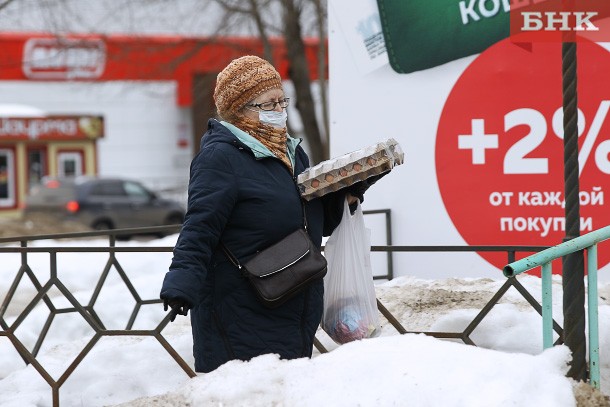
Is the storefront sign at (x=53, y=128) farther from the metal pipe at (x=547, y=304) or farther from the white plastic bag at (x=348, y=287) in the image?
the metal pipe at (x=547, y=304)

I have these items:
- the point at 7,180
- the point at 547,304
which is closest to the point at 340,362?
the point at 547,304

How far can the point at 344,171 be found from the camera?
3879mm

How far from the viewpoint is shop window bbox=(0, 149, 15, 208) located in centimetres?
3153

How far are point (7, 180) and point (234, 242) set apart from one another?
2909 centimetres

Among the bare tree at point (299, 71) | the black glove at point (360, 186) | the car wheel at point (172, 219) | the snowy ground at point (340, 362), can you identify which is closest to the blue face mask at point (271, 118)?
the black glove at point (360, 186)

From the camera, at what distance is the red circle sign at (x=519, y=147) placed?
6469 mm

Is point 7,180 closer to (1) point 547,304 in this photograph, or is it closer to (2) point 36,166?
(2) point 36,166

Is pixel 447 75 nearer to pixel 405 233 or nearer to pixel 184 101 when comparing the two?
pixel 405 233

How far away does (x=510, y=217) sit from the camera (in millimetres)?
6621

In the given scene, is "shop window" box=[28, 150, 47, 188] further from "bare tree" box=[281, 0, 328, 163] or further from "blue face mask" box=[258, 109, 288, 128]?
"blue face mask" box=[258, 109, 288, 128]

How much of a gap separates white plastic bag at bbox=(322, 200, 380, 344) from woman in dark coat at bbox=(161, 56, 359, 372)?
22 centimetres

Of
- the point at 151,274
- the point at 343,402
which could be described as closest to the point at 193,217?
the point at 343,402

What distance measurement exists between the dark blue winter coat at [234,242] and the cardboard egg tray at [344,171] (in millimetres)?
63

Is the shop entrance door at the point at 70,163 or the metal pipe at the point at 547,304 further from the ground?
the shop entrance door at the point at 70,163
